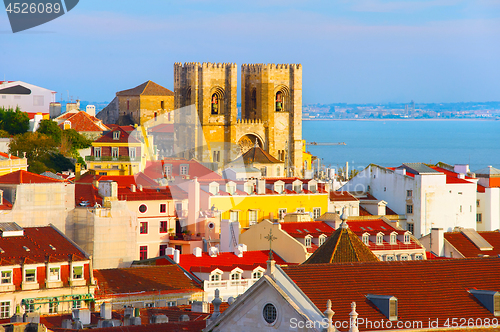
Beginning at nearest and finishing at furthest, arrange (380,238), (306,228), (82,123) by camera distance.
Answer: (380,238), (306,228), (82,123)

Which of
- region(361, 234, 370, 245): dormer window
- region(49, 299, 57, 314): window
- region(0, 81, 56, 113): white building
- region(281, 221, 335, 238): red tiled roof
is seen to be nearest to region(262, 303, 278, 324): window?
region(49, 299, 57, 314): window

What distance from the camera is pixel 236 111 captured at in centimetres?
8156

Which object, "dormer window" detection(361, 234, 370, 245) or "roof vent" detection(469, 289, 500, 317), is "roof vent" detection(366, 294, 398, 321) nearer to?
"roof vent" detection(469, 289, 500, 317)

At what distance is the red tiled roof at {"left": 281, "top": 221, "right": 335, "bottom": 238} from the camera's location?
40.4 metres

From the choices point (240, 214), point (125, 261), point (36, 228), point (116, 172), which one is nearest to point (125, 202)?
point (125, 261)

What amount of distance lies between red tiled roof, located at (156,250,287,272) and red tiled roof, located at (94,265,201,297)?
2.51 metres

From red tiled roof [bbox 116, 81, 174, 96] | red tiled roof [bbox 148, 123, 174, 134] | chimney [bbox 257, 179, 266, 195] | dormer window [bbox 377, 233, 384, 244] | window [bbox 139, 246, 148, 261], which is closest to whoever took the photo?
dormer window [bbox 377, 233, 384, 244]

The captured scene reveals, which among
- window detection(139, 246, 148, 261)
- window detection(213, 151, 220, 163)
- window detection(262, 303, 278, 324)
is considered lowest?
window detection(139, 246, 148, 261)

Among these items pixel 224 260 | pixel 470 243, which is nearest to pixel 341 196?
pixel 470 243

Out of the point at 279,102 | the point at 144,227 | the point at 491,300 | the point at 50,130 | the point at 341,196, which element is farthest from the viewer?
the point at 279,102

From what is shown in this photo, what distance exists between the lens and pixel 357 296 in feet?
62.8

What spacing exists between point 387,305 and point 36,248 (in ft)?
51.8

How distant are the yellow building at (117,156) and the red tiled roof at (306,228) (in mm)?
17445

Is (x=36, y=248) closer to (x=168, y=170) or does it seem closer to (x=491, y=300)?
(x=491, y=300)
